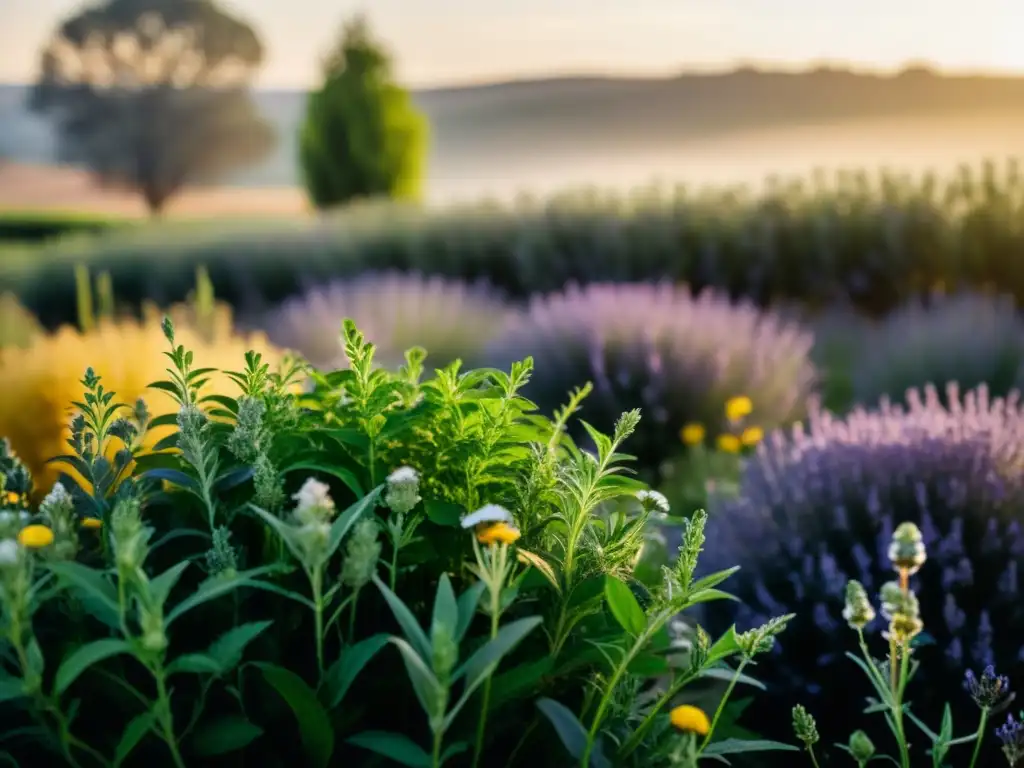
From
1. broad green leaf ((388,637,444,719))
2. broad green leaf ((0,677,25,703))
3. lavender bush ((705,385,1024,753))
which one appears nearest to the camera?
broad green leaf ((388,637,444,719))

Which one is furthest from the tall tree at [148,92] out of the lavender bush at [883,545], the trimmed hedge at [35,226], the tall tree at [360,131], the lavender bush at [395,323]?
the lavender bush at [883,545]

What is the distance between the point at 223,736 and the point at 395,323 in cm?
517

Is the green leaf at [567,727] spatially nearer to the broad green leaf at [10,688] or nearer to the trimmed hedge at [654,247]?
the broad green leaf at [10,688]

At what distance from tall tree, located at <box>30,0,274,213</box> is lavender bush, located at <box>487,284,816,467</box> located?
1022 inches

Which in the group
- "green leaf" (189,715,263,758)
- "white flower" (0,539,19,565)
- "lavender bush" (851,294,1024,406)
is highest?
"white flower" (0,539,19,565)

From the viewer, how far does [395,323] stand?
6.46 meters

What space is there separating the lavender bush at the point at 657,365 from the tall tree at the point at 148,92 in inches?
1022

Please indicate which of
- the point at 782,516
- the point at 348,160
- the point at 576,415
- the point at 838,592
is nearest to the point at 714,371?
the point at 576,415

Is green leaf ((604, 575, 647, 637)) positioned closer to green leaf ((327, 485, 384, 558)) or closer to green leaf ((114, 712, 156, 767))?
green leaf ((327, 485, 384, 558))

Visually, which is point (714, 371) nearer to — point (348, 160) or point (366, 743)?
point (366, 743)

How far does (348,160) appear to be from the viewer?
17750 millimetres

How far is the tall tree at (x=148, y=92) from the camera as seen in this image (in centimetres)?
2859

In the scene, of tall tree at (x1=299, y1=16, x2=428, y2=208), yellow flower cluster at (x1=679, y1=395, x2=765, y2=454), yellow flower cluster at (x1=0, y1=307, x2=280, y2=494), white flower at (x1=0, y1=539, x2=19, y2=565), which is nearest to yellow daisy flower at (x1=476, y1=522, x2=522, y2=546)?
white flower at (x1=0, y1=539, x2=19, y2=565)

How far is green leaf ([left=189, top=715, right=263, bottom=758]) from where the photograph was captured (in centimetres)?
136
